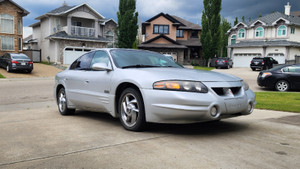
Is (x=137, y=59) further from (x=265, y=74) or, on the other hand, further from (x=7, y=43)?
(x=7, y=43)

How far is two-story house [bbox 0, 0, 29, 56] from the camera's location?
33719 mm

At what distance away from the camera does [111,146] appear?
12.8 feet

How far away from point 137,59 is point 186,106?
5.76 feet

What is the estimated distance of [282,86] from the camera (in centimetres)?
1428

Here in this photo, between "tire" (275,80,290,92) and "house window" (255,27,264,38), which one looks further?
"house window" (255,27,264,38)

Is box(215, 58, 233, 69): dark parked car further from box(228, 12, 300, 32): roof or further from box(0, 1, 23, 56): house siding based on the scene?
box(0, 1, 23, 56): house siding

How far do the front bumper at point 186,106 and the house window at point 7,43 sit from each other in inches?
1347

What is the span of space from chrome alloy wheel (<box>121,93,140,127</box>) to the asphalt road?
0.19 metres

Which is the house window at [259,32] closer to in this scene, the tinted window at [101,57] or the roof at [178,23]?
the roof at [178,23]

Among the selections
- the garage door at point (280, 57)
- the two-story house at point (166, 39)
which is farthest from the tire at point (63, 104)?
the garage door at point (280, 57)

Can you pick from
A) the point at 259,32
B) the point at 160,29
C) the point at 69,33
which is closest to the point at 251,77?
the point at 259,32

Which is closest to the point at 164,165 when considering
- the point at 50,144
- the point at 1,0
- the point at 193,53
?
the point at 50,144

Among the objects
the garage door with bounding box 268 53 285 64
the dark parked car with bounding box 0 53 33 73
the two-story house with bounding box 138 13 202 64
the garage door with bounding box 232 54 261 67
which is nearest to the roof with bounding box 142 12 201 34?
the two-story house with bounding box 138 13 202 64

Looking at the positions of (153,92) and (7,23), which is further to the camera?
(7,23)
